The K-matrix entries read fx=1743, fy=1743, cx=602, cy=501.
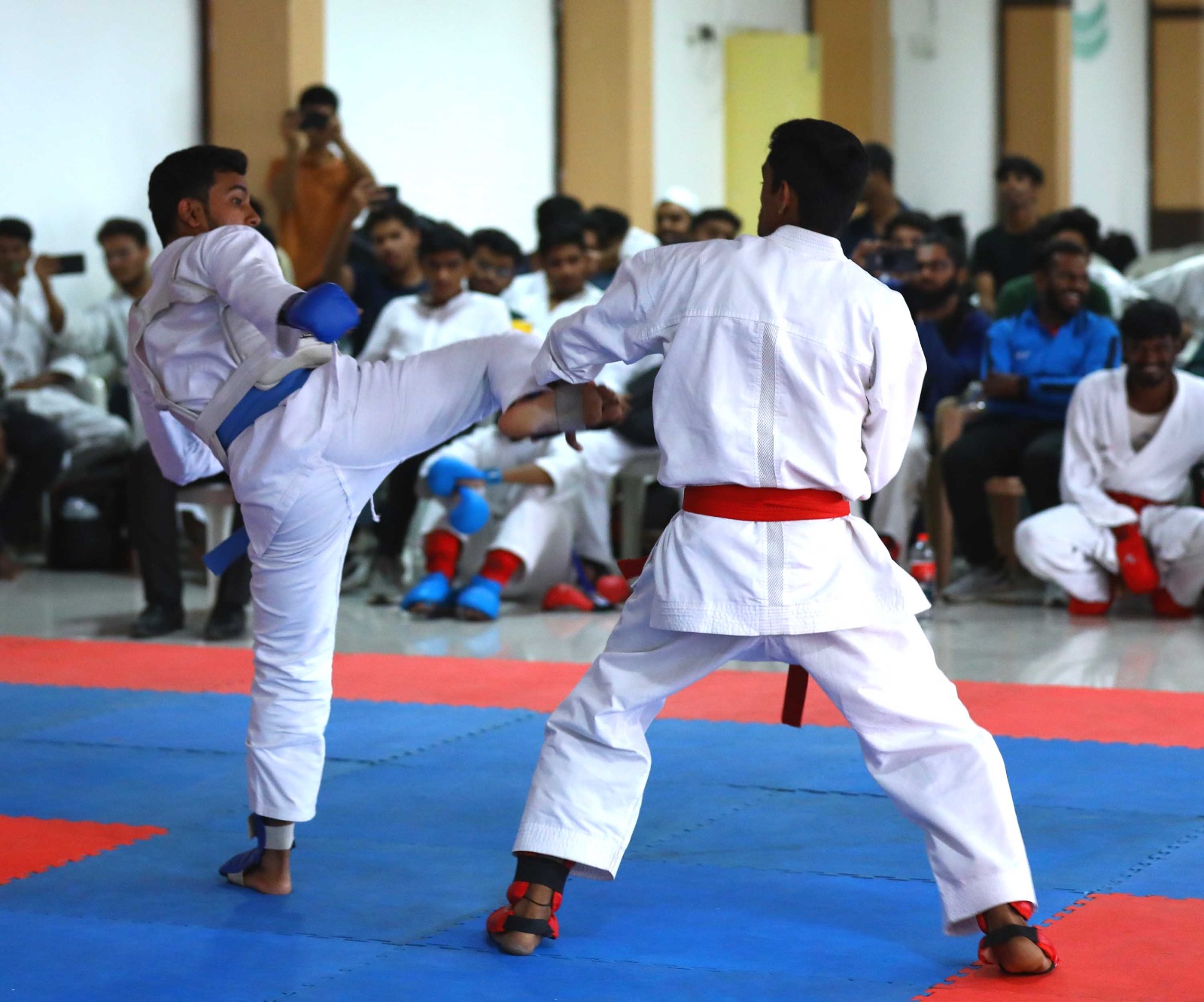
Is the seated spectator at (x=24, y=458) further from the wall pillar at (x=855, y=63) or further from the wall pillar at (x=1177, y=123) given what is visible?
→ the wall pillar at (x=1177, y=123)

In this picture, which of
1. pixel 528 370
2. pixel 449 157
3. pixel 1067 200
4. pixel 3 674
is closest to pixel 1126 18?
pixel 1067 200

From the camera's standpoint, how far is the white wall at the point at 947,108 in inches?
561

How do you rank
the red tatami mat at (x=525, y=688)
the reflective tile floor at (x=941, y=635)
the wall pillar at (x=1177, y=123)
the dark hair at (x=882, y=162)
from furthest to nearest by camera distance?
the wall pillar at (x=1177, y=123) → the dark hair at (x=882, y=162) → the reflective tile floor at (x=941, y=635) → the red tatami mat at (x=525, y=688)

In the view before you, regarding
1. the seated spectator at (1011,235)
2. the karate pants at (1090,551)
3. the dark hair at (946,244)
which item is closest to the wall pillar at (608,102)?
the seated spectator at (1011,235)

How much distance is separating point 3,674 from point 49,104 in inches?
152

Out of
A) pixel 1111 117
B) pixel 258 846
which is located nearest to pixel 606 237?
pixel 258 846

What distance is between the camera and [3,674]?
5.30m

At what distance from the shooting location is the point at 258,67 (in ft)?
28.8

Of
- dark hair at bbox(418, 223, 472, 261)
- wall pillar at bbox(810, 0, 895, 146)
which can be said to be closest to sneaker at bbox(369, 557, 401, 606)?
dark hair at bbox(418, 223, 472, 261)

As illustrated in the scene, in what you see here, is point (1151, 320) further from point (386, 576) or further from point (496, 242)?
point (496, 242)

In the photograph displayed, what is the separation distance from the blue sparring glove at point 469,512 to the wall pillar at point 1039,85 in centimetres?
911

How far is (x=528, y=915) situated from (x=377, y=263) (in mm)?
5632

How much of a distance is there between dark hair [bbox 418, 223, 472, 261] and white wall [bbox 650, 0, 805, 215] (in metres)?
4.55

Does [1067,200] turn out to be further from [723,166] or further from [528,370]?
[528,370]
